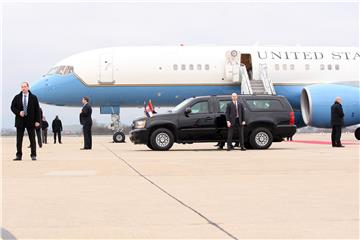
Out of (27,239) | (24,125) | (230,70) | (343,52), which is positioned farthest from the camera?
(343,52)

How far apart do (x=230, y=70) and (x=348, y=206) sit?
21185 millimetres

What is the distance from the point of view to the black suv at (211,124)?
18625 millimetres

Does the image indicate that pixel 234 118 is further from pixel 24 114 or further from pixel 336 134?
pixel 24 114

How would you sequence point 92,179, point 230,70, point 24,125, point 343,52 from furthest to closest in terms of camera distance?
point 343,52 → point 230,70 → point 24,125 → point 92,179

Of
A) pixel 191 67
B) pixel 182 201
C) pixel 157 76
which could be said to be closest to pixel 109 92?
pixel 157 76

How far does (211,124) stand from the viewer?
1875 cm

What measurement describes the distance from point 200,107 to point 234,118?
1229 mm

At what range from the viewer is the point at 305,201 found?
736 cm

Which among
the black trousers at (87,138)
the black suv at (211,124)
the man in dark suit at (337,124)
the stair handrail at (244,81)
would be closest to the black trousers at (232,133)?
the black suv at (211,124)

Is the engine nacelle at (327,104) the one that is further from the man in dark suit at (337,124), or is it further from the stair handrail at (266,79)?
the man in dark suit at (337,124)

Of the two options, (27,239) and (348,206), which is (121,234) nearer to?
(27,239)

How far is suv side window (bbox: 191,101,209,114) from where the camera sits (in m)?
18.9

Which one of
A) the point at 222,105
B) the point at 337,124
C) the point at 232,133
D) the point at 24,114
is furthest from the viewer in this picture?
the point at 337,124

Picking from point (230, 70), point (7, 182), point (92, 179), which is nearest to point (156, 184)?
point (92, 179)
